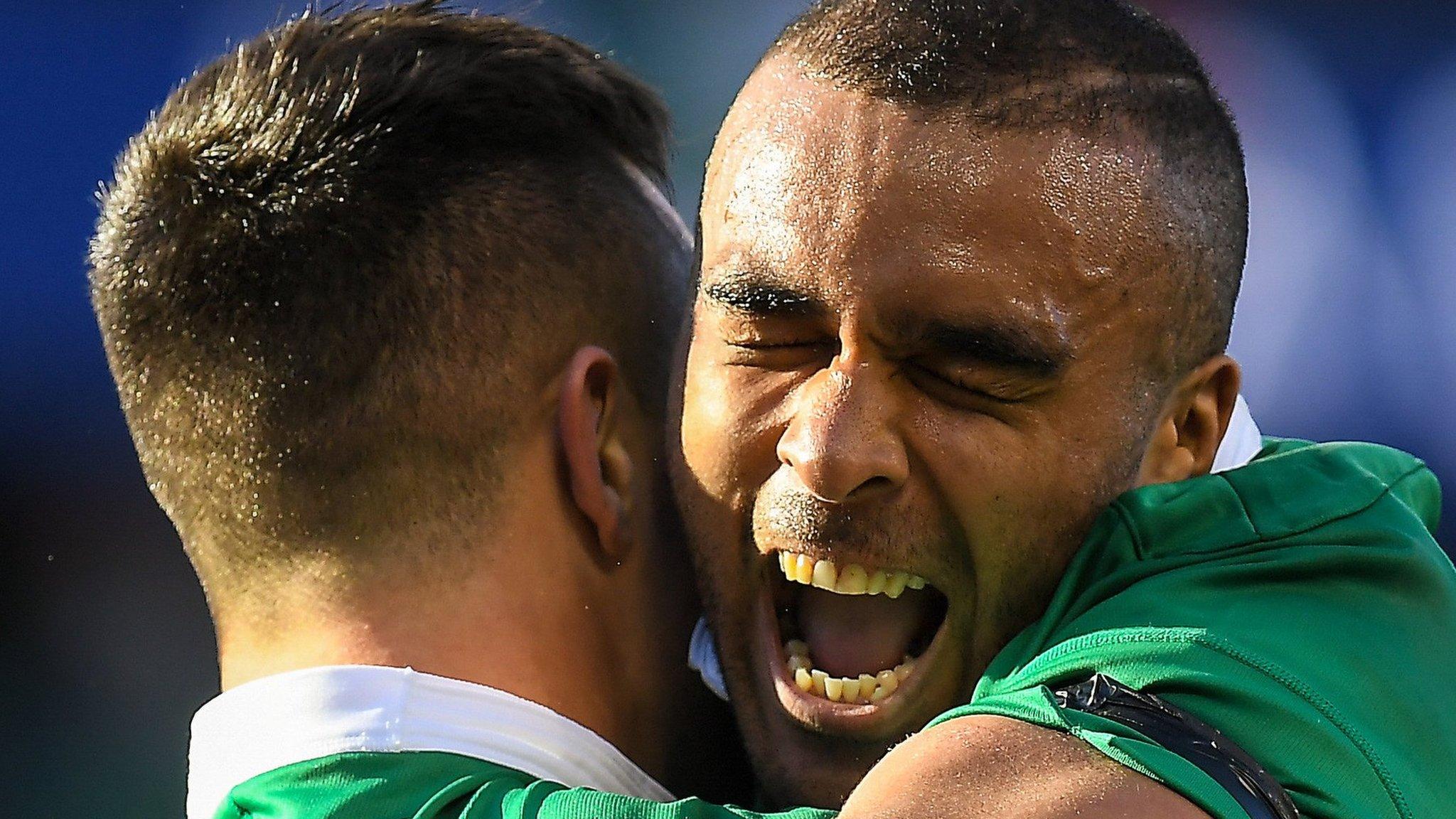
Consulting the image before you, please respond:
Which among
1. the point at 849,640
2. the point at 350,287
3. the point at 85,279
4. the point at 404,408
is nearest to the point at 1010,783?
the point at 849,640

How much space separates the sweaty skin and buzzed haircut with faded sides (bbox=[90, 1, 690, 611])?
33cm

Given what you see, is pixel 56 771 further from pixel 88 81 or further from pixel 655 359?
pixel 655 359

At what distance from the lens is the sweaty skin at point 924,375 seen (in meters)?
2.08

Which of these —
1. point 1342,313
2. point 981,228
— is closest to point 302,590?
point 981,228

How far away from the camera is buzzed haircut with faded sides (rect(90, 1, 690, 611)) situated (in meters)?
2.35

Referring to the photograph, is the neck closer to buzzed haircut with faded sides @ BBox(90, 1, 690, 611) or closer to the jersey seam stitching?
buzzed haircut with faded sides @ BBox(90, 1, 690, 611)

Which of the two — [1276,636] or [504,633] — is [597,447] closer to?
[504,633]

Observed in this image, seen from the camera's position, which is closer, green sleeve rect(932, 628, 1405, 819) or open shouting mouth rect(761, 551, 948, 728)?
green sleeve rect(932, 628, 1405, 819)

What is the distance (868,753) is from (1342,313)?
5.56 metres

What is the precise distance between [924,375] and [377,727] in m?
0.81

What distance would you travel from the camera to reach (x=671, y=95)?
25.7ft

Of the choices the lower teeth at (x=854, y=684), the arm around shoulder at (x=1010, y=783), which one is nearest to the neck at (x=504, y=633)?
the lower teeth at (x=854, y=684)

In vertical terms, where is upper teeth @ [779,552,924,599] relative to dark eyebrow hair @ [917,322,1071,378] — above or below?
below

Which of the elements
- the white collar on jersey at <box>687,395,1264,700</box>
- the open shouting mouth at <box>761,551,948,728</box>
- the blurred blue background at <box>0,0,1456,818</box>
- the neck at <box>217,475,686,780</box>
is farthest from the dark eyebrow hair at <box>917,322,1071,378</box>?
the blurred blue background at <box>0,0,1456,818</box>
